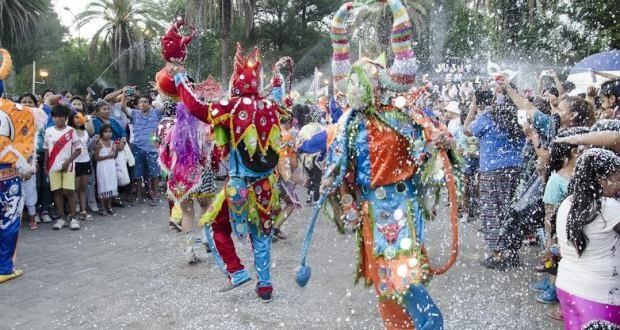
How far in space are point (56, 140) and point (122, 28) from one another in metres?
22.7

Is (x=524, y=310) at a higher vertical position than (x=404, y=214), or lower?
lower

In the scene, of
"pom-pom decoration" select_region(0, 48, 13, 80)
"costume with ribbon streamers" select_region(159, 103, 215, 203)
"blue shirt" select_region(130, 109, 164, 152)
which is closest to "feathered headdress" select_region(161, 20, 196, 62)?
"costume with ribbon streamers" select_region(159, 103, 215, 203)

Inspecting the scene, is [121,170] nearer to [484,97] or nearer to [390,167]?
[484,97]

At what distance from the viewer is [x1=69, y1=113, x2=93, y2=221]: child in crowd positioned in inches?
313

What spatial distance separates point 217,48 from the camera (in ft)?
119

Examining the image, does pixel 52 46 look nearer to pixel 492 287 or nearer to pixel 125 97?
pixel 125 97

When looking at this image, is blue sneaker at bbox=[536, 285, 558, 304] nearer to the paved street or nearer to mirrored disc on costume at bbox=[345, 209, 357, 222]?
the paved street

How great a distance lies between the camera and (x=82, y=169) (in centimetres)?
810

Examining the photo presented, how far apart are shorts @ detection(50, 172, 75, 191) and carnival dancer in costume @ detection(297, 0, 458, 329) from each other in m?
5.60

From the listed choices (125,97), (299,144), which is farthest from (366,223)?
(125,97)

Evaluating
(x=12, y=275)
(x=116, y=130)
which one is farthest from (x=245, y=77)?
(x=116, y=130)

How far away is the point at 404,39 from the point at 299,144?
0.92 m

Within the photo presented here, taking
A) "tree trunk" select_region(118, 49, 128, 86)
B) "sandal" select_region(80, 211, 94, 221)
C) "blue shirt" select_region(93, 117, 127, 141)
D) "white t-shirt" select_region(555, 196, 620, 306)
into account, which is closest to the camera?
"white t-shirt" select_region(555, 196, 620, 306)

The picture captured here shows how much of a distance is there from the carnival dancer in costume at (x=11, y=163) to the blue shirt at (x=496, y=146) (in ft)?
15.4
